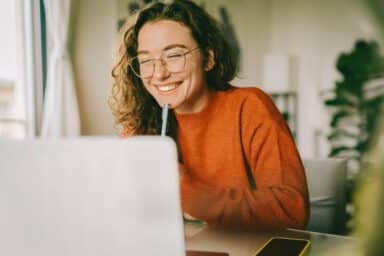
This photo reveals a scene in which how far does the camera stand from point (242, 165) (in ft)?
3.78

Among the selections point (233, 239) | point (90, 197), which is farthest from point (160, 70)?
point (90, 197)

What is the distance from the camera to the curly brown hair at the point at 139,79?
1158 mm

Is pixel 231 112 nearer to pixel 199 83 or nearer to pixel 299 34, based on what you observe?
pixel 199 83

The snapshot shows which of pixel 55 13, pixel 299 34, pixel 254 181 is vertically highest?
pixel 55 13

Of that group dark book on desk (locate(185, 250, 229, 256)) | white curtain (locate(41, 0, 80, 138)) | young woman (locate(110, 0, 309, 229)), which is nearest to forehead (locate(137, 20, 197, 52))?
young woman (locate(110, 0, 309, 229))

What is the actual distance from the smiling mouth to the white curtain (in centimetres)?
33

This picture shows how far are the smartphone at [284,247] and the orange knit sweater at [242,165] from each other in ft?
0.24

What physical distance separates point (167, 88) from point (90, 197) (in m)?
0.68

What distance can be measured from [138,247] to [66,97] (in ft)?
3.05

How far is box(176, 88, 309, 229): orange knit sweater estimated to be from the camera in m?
1.10

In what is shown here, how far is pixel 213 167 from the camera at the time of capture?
1198 mm

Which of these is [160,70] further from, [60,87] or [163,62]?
[60,87]

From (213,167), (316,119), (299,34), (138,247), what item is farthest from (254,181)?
(138,247)

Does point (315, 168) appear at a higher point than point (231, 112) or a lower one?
lower
